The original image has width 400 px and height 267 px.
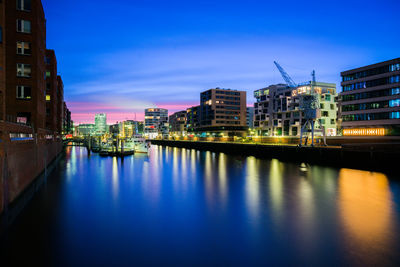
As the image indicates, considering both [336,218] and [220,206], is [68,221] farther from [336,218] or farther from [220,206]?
[336,218]

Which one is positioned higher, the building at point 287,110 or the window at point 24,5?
the window at point 24,5

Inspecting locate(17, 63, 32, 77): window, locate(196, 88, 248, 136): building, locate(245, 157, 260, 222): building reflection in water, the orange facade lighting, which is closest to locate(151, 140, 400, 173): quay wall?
locate(245, 157, 260, 222): building reflection in water

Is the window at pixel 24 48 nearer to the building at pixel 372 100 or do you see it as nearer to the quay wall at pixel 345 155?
the quay wall at pixel 345 155

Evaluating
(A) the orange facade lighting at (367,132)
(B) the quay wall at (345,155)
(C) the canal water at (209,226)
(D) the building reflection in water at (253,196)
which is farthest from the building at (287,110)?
(C) the canal water at (209,226)

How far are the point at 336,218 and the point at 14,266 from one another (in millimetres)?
20435

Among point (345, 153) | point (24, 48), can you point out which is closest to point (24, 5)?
point (24, 48)

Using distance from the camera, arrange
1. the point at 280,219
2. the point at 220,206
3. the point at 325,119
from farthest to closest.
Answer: the point at 325,119 → the point at 220,206 → the point at 280,219

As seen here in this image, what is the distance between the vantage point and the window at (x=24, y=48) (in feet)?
124

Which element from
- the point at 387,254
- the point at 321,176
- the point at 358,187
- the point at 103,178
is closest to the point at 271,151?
the point at 321,176

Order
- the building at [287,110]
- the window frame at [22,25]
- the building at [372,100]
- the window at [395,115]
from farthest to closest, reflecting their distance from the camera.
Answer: the building at [287,110], the building at [372,100], the window at [395,115], the window frame at [22,25]

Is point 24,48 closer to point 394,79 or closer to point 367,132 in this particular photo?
point 367,132

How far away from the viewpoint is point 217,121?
179375mm

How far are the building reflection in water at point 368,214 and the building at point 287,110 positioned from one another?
63707 mm

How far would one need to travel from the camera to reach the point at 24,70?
37.8m
